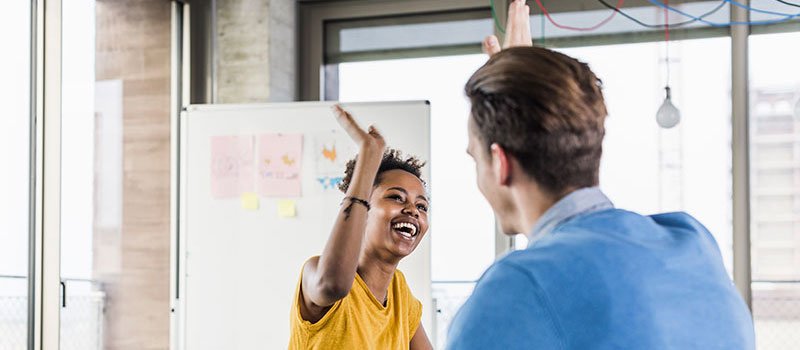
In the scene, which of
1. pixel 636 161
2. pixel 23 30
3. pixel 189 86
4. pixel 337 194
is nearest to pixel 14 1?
pixel 23 30

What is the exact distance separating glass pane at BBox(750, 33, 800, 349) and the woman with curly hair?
2.37 metres

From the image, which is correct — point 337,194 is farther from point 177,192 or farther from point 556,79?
point 556,79

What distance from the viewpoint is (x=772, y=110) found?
3.84 m

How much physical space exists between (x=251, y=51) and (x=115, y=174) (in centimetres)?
84

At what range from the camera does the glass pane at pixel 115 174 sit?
3.48 m

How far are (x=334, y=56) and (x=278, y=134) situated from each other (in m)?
0.76

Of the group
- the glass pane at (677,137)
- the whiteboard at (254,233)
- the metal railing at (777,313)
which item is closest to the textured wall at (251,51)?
the whiteboard at (254,233)

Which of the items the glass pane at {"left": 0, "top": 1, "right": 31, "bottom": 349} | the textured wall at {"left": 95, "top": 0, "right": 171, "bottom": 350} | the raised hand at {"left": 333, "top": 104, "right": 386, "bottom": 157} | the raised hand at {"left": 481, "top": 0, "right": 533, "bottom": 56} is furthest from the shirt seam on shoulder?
the textured wall at {"left": 95, "top": 0, "right": 171, "bottom": 350}

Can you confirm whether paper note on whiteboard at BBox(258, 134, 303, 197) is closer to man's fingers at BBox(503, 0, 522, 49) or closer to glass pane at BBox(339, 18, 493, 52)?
glass pane at BBox(339, 18, 493, 52)

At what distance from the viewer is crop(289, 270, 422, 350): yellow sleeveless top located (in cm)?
165

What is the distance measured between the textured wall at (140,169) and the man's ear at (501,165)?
3001 mm

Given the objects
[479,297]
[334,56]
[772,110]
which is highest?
[334,56]

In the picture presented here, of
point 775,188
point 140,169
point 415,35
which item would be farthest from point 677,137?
point 140,169

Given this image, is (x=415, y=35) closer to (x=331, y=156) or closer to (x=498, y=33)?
(x=498, y=33)
